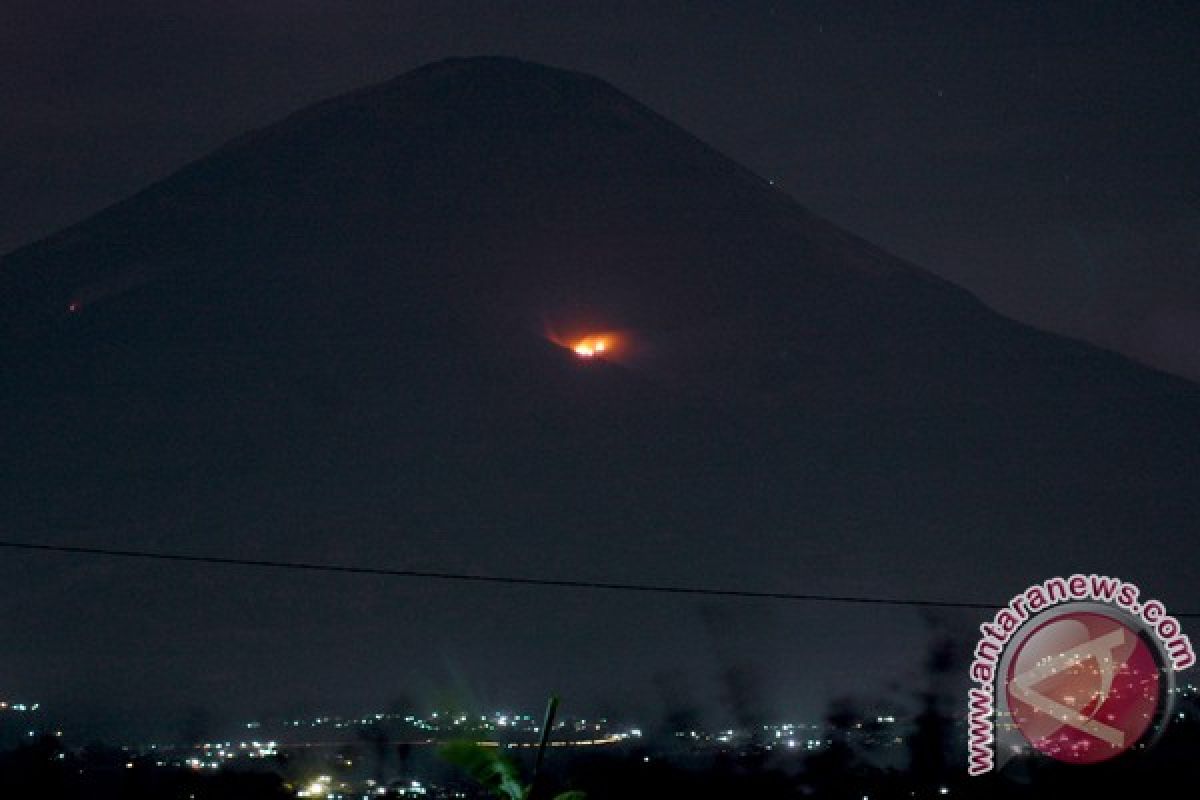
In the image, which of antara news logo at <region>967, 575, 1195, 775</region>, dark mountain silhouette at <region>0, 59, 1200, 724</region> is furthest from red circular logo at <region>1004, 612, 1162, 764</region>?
dark mountain silhouette at <region>0, 59, 1200, 724</region>

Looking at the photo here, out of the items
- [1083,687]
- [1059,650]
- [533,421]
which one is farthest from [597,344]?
[1059,650]

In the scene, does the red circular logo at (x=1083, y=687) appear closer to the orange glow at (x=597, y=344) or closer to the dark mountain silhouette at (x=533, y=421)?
the dark mountain silhouette at (x=533, y=421)

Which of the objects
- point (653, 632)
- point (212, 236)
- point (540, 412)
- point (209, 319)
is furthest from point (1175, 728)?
point (212, 236)

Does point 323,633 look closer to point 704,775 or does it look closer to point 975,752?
point 704,775

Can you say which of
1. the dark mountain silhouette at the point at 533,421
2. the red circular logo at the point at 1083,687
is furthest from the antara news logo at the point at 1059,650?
the dark mountain silhouette at the point at 533,421

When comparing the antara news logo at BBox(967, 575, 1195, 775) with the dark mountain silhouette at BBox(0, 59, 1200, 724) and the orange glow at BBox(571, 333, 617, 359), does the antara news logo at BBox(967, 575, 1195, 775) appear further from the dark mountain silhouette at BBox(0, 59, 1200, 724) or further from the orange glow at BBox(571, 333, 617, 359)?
the orange glow at BBox(571, 333, 617, 359)
